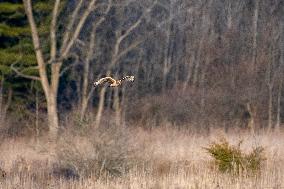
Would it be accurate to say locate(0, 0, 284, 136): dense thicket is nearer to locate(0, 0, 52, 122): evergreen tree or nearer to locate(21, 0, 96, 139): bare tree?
locate(0, 0, 52, 122): evergreen tree

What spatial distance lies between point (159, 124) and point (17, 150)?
11534 mm

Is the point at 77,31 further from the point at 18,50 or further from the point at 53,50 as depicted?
the point at 18,50

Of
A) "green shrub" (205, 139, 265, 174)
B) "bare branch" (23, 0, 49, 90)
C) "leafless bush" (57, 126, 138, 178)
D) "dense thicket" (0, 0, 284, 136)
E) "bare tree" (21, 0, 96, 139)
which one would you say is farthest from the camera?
"dense thicket" (0, 0, 284, 136)

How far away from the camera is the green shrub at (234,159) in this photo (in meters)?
14.8

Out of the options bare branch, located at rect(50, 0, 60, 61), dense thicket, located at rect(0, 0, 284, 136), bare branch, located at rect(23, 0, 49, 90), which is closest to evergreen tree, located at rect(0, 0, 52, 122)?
dense thicket, located at rect(0, 0, 284, 136)

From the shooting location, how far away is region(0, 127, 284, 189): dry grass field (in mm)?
13500

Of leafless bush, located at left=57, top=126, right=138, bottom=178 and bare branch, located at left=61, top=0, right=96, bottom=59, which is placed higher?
bare branch, located at left=61, top=0, right=96, bottom=59

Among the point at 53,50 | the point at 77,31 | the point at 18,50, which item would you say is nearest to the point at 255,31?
the point at 77,31

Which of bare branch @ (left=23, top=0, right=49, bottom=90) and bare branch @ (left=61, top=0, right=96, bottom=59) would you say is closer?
bare branch @ (left=23, top=0, right=49, bottom=90)

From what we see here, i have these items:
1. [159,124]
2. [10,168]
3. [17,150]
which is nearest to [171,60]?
[159,124]

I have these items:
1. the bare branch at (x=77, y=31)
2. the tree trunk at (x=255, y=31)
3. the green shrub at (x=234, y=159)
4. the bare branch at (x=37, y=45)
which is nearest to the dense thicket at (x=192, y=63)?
the tree trunk at (x=255, y=31)

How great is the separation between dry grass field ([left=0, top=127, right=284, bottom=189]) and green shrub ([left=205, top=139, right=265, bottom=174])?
7.3 inches

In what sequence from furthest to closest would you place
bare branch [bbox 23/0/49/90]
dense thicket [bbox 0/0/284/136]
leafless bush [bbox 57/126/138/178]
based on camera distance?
dense thicket [bbox 0/0/284/136] < bare branch [bbox 23/0/49/90] < leafless bush [bbox 57/126/138/178]

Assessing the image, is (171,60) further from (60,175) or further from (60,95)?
(60,175)
